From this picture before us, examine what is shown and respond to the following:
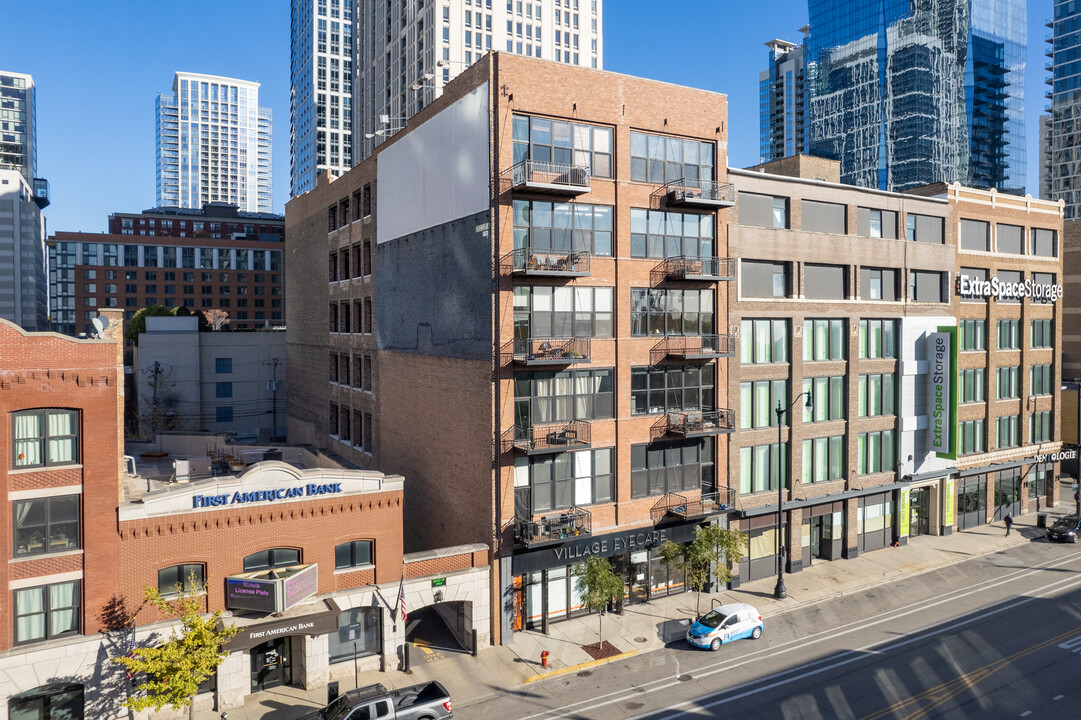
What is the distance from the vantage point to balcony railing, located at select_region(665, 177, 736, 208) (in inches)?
1305

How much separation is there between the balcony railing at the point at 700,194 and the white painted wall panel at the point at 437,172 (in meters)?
8.81

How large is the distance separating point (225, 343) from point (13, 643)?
182 feet

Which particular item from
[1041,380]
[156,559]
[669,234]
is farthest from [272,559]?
[1041,380]

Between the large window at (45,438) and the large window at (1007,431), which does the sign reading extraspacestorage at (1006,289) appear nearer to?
the large window at (1007,431)

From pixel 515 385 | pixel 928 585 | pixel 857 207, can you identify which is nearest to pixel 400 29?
pixel 857 207

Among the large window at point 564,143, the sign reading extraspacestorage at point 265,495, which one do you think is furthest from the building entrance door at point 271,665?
the large window at point 564,143

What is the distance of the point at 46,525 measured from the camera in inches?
927

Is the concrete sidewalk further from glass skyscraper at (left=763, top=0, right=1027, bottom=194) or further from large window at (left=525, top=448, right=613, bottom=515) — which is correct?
glass skyscraper at (left=763, top=0, right=1027, bottom=194)

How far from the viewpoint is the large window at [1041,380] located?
5169cm

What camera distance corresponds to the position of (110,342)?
80.3 feet

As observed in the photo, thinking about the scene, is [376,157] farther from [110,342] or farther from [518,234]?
[110,342]

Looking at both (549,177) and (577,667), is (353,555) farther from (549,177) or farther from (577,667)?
(549,177)

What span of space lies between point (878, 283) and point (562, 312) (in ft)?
72.6

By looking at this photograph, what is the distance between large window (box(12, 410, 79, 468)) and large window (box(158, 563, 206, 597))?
16.1 feet
